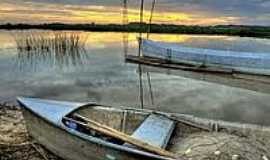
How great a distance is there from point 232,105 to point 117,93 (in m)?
3.11

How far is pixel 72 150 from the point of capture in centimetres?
503

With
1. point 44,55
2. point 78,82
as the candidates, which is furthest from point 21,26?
point 78,82

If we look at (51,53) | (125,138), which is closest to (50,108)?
(125,138)

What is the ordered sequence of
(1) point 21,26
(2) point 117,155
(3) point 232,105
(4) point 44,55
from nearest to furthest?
(2) point 117,155
(3) point 232,105
(4) point 44,55
(1) point 21,26

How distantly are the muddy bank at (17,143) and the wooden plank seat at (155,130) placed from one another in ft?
4.35

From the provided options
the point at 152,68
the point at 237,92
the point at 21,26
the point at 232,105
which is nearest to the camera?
the point at 232,105

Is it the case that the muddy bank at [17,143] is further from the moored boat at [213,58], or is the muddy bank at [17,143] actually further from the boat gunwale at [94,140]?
the moored boat at [213,58]

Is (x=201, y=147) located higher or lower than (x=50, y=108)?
lower

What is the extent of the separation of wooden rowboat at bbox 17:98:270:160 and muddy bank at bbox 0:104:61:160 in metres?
0.16

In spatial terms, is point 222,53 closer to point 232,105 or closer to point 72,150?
point 232,105

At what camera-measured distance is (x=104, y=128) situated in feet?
17.0

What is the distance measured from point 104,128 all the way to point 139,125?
843mm

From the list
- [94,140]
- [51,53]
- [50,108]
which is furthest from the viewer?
[51,53]

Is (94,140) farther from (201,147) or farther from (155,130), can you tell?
(201,147)
